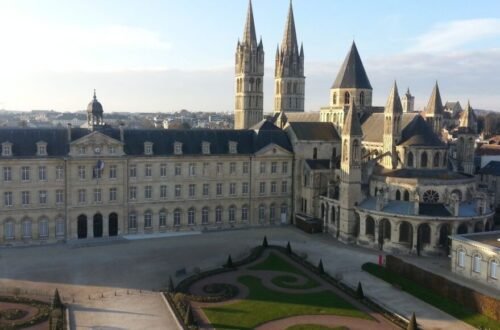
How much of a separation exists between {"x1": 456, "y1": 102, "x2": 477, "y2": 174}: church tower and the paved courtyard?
2706cm

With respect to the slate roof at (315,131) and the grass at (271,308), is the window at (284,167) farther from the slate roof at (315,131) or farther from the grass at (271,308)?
the grass at (271,308)

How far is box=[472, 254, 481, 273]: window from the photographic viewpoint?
50438mm

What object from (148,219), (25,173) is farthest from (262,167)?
→ (25,173)

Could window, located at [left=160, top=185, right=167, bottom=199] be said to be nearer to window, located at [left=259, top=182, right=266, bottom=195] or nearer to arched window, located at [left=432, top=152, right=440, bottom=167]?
window, located at [left=259, top=182, right=266, bottom=195]

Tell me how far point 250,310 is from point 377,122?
44.1 meters

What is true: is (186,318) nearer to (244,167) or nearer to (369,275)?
(369,275)

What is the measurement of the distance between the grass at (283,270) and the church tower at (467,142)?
38.2 meters

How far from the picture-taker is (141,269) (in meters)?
53.3

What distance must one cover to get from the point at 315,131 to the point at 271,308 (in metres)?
40.3

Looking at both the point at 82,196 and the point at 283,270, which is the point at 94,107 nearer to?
the point at 82,196

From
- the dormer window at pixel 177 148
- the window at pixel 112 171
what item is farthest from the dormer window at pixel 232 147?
the window at pixel 112 171

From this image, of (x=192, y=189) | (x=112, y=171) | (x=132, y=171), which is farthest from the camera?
(x=192, y=189)

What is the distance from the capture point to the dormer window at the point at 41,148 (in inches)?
2486

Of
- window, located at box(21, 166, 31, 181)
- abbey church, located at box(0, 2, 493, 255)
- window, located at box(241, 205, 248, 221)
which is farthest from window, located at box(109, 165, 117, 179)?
window, located at box(241, 205, 248, 221)
